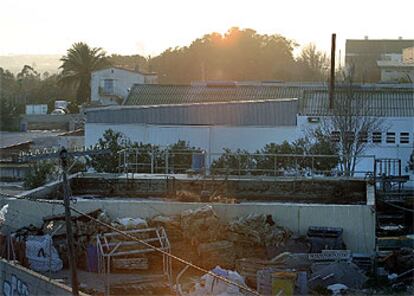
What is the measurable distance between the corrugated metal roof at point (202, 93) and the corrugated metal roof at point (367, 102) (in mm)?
8359

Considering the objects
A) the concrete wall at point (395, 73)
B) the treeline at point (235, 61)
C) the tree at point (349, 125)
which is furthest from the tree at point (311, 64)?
the tree at point (349, 125)

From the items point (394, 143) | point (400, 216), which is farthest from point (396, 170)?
point (400, 216)

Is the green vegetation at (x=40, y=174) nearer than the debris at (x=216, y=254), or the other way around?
the debris at (x=216, y=254)

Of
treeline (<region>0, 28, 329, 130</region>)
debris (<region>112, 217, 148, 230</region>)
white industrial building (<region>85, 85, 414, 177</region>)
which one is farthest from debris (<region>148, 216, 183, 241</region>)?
treeline (<region>0, 28, 329, 130</region>)

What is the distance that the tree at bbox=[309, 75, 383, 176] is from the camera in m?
36.3

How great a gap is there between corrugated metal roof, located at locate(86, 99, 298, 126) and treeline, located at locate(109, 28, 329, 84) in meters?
→ 44.7

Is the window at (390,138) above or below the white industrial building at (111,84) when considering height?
below

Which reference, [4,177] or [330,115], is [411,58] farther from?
[4,177]

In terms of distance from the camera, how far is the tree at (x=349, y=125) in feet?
119

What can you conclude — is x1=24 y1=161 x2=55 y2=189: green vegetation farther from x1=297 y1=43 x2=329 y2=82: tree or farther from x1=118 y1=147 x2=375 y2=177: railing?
x1=297 y1=43 x2=329 y2=82: tree

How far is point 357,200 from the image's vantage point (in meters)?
25.3

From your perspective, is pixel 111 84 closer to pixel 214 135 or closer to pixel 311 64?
pixel 214 135

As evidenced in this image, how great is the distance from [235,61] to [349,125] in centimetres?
4999

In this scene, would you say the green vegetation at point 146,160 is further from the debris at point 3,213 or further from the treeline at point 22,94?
the treeline at point 22,94
